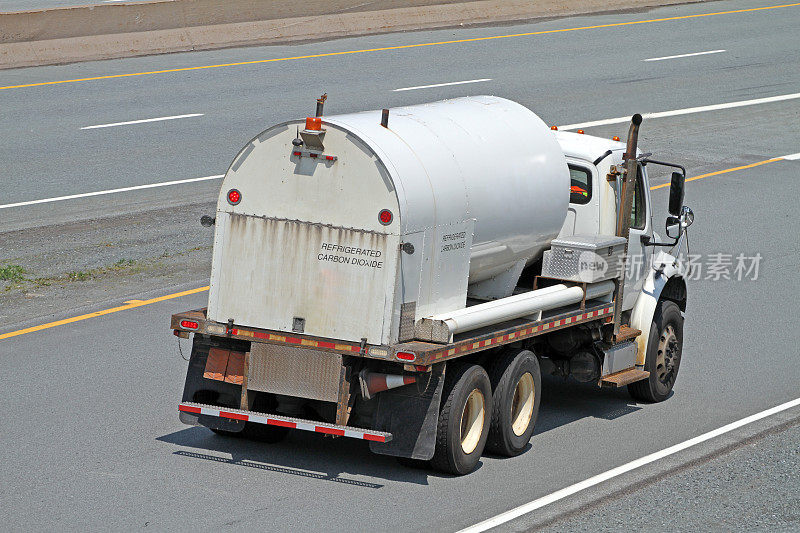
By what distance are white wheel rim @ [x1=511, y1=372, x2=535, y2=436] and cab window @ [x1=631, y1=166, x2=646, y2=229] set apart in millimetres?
2430

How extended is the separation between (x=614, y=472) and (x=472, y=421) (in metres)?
1.30

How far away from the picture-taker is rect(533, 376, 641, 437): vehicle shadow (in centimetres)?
1237

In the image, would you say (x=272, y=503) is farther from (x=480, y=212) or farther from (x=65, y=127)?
(x=65, y=127)

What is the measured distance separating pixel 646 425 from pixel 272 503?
4.32 meters

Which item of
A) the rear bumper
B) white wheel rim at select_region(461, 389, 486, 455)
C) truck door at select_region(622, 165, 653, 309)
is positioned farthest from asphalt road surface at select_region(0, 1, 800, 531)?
truck door at select_region(622, 165, 653, 309)

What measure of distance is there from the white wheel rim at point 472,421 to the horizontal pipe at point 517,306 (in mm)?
606

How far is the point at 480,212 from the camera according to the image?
10.5 meters

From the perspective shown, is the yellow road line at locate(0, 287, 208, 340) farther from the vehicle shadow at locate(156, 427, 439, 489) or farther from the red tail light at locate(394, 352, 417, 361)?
the red tail light at locate(394, 352, 417, 361)

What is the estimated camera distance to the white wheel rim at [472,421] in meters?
10.4

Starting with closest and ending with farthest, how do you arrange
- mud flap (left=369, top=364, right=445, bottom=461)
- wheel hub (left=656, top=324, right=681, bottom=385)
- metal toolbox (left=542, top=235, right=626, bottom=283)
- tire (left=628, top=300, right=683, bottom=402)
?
1. mud flap (left=369, top=364, right=445, bottom=461)
2. metal toolbox (left=542, top=235, right=626, bottom=283)
3. tire (left=628, top=300, right=683, bottom=402)
4. wheel hub (left=656, top=324, right=681, bottom=385)

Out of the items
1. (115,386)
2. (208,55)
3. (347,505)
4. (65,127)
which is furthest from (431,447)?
(208,55)

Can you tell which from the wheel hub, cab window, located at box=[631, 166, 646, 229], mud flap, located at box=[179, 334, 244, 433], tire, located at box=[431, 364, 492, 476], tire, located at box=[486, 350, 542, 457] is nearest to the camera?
tire, located at box=[431, 364, 492, 476]

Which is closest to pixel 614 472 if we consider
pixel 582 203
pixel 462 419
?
pixel 462 419

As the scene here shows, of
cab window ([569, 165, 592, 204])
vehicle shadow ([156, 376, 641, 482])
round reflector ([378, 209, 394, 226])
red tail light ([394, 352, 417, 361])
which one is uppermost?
cab window ([569, 165, 592, 204])
